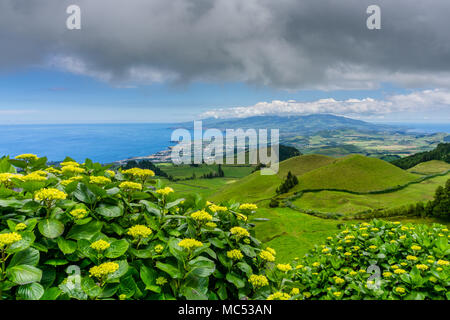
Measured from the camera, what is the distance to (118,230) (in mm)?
2656

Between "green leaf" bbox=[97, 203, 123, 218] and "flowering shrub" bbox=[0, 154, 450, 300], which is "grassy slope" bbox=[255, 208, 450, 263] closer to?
"flowering shrub" bbox=[0, 154, 450, 300]

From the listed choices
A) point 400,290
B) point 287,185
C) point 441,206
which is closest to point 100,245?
point 400,290

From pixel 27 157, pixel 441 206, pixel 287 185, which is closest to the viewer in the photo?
pixel 27 157

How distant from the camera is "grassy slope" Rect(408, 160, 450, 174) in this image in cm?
13027

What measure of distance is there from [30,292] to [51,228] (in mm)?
540

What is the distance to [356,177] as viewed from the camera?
10894 cm

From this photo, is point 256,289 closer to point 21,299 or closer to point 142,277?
point 142,277

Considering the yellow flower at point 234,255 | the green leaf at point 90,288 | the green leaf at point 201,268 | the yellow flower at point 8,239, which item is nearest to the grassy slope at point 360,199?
the yellow flower at point 234,255

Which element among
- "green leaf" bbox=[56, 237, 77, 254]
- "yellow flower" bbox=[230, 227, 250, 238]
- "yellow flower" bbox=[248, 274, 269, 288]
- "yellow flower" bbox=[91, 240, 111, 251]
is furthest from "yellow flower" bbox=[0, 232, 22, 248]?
"yellow flower" bbox=[248, 274, 269, 288]

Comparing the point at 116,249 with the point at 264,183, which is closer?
the point at 116,249

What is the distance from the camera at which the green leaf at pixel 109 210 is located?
8.65 ft

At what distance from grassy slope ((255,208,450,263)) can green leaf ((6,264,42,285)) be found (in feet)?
145

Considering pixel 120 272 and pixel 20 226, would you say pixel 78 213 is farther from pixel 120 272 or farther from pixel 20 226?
pixel 120 272
